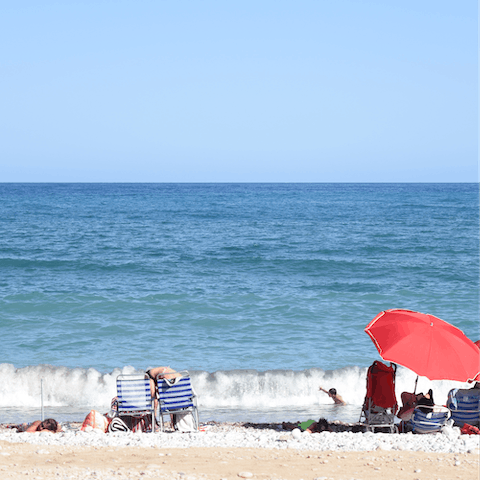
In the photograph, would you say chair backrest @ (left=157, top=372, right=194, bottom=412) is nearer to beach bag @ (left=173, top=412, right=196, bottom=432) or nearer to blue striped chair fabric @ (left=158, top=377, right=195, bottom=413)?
blue striped chair fabric @ (left=158, top=377, right=195, bottom=413)

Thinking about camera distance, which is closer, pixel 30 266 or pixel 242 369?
pixel 242 369

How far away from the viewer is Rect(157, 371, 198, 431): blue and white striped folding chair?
8.02 meters

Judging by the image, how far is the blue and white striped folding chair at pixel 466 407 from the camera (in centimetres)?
764

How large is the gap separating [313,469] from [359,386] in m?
6.35

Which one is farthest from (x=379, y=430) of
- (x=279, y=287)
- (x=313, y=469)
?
(x=279, y=287)

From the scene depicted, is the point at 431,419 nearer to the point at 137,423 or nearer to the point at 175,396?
the point at 175,396

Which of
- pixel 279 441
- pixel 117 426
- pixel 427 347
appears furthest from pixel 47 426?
pixel 427 347

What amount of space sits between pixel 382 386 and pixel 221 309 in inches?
361

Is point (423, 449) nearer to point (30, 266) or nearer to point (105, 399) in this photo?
point (105, 399)

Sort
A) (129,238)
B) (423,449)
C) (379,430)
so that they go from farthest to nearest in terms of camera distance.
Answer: (129,238), (379,430), (423,449)

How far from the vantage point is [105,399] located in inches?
444

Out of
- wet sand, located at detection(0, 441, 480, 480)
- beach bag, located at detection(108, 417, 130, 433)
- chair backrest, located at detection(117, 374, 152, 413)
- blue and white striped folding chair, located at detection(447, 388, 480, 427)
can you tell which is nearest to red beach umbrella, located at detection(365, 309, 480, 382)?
blue and white striped folding chair, located at detection(447, 388, 480, 427)

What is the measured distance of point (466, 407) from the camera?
7676 millimetres

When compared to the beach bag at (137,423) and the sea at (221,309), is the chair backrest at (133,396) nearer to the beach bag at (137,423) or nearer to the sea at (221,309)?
the beach bag at (137,423)
